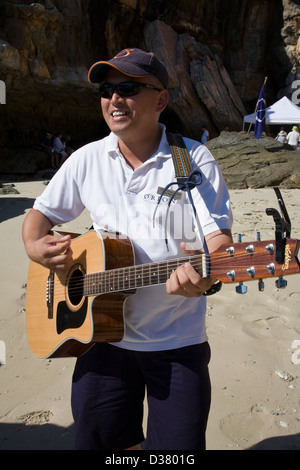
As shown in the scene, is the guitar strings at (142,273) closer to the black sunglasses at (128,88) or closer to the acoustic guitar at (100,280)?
the acoustic guitar at (100,280)

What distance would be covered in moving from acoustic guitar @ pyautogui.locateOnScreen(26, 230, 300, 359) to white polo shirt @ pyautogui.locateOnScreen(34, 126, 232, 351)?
7 centimetres

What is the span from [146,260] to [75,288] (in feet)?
1.53

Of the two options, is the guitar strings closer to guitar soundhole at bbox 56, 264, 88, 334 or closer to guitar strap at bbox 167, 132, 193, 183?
guitar soundhole at bbox 56, 264, 88, 334

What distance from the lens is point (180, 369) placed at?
156cm

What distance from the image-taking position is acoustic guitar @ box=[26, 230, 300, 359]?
1373mm

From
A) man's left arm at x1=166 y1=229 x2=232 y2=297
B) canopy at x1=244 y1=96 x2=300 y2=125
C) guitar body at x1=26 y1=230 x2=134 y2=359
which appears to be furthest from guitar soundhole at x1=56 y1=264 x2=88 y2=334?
canopy at x1=244 y1=96 x2=300 y2=125

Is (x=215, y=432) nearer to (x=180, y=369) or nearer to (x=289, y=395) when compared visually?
(x=289, y=395)

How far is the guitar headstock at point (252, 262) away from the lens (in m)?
1.28

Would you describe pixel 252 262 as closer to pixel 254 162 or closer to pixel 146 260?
pixel 146 260

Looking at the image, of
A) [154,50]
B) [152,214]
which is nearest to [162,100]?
[152,214]

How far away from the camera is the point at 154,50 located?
16.7 m

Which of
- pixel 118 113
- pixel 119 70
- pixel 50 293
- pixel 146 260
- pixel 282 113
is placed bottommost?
pixel 282 113

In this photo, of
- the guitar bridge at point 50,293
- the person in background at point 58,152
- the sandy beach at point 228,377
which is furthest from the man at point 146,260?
the person in background at point 58,152

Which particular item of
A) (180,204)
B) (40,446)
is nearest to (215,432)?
(40,446)
